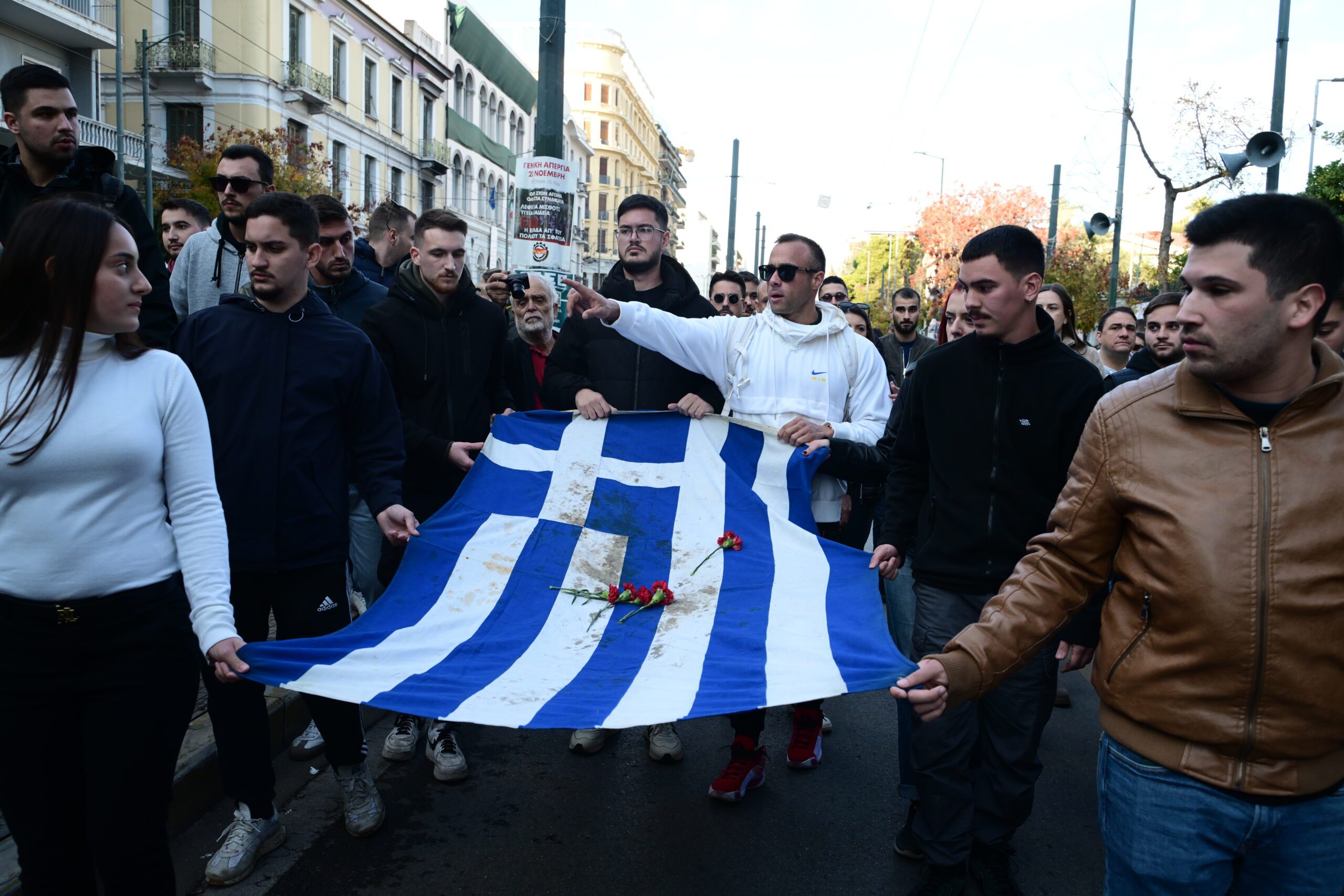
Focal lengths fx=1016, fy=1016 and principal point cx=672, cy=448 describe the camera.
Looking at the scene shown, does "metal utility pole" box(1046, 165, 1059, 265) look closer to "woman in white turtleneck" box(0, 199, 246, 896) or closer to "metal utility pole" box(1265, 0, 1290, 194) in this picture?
"metal utility pole" box(1265, 0, 1290, 194)

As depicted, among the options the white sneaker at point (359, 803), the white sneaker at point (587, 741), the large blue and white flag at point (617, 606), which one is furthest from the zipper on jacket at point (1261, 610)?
the white sneaker at point (587, 741)

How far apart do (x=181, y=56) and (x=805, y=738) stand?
34.9 meters

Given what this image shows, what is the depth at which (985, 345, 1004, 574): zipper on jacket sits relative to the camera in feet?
11.4

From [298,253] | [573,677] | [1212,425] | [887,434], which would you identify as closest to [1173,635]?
[1212,425]

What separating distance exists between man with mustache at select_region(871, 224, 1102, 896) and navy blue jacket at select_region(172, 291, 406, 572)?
2.00 meters

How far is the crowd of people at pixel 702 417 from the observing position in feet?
6.80

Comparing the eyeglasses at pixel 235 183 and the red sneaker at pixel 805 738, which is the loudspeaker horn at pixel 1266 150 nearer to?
the red sneaker at pixel 805 738

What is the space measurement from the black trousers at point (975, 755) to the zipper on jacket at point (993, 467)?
0.63 ft

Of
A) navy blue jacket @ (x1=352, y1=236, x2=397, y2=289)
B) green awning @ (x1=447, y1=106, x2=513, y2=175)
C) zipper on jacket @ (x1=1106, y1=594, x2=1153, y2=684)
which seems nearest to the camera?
→ zipper on jacket @ (x1=1106, y1=594, x2=1153, y2=684)

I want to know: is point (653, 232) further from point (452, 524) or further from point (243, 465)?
point (243, 465)

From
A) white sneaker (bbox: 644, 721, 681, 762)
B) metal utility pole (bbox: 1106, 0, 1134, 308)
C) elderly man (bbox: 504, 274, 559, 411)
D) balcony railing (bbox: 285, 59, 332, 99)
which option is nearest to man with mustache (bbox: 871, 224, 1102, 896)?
white sneaker (bbox: 644, 721, 681, 762)

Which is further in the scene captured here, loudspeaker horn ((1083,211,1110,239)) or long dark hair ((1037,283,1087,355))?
loudspeaker horn ((1083,211,1110,239))

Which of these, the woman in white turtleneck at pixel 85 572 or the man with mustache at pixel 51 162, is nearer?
the woman in white turtleneck at pixel 85 572

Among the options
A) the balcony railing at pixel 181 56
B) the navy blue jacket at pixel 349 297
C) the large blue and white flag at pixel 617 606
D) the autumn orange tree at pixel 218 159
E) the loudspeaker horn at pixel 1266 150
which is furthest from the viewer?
the balcony railing at pixel 181 56
